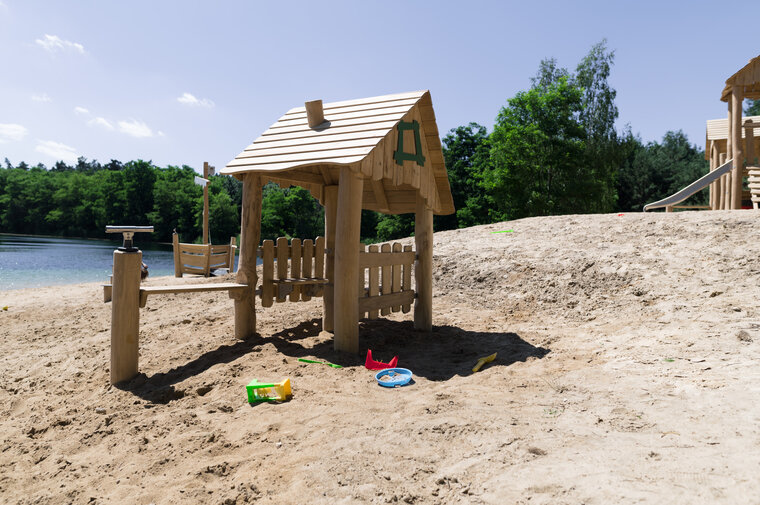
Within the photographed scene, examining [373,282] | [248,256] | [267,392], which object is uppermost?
[248,256]

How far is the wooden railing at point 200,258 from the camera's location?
1678cm

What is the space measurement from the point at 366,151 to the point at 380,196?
84.7 inches

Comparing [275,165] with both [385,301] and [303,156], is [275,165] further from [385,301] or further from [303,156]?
[385,301]

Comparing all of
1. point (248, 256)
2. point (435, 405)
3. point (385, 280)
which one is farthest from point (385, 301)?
point (435, 405)

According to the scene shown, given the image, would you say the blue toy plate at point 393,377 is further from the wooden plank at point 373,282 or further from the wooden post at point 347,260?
the wooden plank at point 373,282

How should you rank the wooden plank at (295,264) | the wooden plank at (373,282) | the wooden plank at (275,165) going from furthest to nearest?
the wooden plank at (295,264)
the wooden plank at (373,282)
the wooden plank at (275,165)

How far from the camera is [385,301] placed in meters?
6.46

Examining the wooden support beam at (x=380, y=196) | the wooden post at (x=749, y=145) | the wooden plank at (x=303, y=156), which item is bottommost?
the wooden support beam at (x=380, y=196)

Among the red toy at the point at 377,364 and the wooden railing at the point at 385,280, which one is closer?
the red toy at the point at 377,364

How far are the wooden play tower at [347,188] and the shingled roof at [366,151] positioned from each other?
0.5 inches

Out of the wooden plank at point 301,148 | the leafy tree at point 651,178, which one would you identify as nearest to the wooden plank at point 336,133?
the wooden plank at point 301,148

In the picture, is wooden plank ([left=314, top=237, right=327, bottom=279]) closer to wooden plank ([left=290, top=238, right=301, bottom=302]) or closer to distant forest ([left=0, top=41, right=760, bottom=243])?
wooden plank ([left=290, top=238, right=301, bottom=302])

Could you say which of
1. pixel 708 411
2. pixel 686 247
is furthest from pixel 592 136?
pixel 708 411

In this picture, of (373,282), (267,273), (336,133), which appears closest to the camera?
(336,133)
